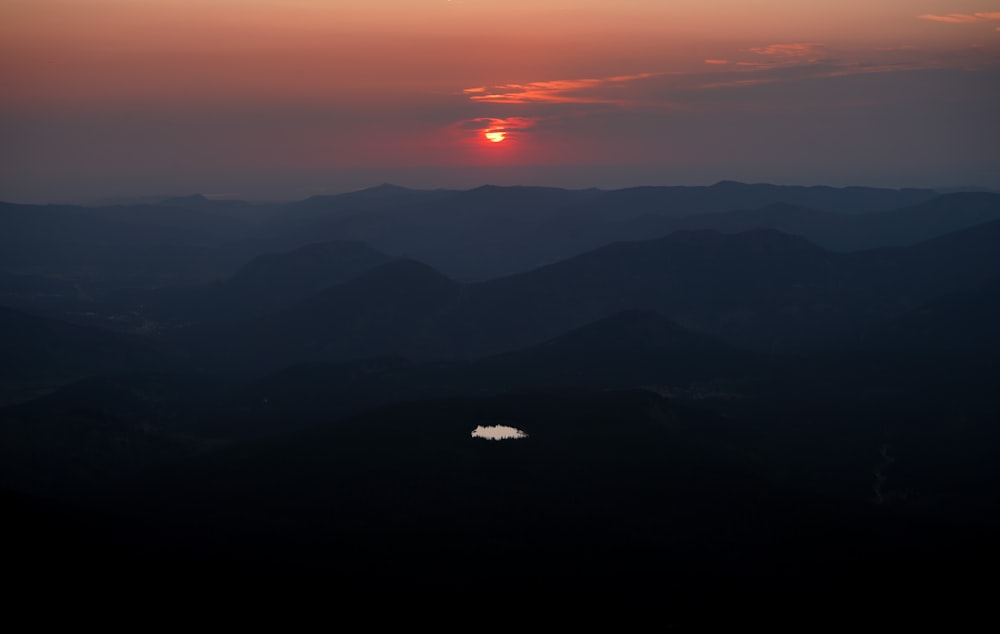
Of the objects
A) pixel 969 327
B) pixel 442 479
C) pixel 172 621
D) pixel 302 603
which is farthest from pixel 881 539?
pixel 969 327

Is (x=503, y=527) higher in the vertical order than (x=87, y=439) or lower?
higher

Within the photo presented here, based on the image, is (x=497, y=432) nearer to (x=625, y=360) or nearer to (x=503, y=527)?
(x=503, y=527)

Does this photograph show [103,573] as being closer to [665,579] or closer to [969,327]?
[665,579]

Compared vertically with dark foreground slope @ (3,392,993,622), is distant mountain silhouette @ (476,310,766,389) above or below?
below

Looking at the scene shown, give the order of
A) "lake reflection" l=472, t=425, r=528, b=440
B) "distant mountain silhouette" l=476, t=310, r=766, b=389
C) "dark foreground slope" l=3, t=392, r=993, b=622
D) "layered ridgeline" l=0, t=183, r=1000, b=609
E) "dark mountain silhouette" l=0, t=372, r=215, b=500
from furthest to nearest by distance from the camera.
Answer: "distant mountain silhouette" l=476, t=310, r=766, b=389, "dark mountain silhouette" l=0, t=372, r=215, b=500, "lake reflection" l=472, t=425, r=528, b=440, "layered ridgeline" l=0, t=183, r=1000, b=609, "dark foreground slope" l=3, t=392, r=993, b=622

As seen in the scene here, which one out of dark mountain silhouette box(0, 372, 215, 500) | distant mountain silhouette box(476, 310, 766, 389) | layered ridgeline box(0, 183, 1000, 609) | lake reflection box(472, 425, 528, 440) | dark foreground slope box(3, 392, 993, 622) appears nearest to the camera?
dark foreground slope box(3, 392, 993, 622)

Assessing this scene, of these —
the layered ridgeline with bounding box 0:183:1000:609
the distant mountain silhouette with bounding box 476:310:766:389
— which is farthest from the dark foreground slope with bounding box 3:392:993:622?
the distant mountain silhouette with bounding box 476:310:766:389

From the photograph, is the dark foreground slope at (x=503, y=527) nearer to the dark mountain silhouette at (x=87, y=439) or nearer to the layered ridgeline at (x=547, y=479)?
the layered ridgeline at (x=547, y=479)

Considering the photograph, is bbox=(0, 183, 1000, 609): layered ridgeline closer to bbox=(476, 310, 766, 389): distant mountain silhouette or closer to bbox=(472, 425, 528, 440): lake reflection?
bbox=(476, 310, 766, 389): distant mountain silhouette

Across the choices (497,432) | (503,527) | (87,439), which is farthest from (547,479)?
(87,439)
